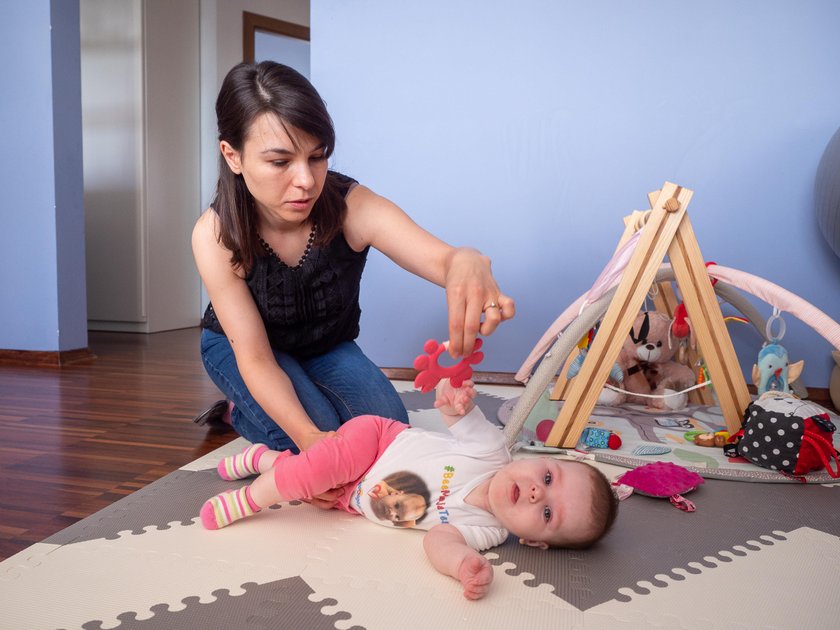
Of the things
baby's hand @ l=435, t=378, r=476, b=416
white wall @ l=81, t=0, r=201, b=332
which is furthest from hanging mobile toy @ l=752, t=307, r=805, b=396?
white wall @ l=81, t=0, r=201, b=332

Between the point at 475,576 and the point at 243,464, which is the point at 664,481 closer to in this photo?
the point at 475,576

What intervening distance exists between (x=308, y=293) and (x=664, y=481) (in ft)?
2.78

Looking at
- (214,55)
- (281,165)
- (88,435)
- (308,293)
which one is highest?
(214,55)

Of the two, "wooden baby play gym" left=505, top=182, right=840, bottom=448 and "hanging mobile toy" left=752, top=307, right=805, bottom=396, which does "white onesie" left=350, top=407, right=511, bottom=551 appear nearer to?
"wooden baby play gym" left=505, top=182, right=840, bottom=448

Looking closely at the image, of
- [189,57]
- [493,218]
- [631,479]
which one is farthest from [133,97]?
[631,479]

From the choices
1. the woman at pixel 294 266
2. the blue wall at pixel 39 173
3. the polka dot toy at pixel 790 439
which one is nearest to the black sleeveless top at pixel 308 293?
the woman at pixel 294 266

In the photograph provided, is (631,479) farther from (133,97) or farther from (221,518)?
(133,97)

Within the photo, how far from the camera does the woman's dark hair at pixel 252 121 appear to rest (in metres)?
1.14

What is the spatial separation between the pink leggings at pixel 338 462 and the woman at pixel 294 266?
0.29ft

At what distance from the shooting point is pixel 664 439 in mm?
1717

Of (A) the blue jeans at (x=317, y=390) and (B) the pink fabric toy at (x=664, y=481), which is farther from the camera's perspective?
(A) the blue jeans at (x=317, y=390)

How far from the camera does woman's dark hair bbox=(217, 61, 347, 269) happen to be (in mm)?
1144

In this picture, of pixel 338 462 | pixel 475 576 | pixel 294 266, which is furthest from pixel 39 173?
pixel 475 576

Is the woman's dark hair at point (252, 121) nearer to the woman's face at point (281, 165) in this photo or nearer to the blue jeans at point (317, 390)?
the woman's face at point (281, 165)
